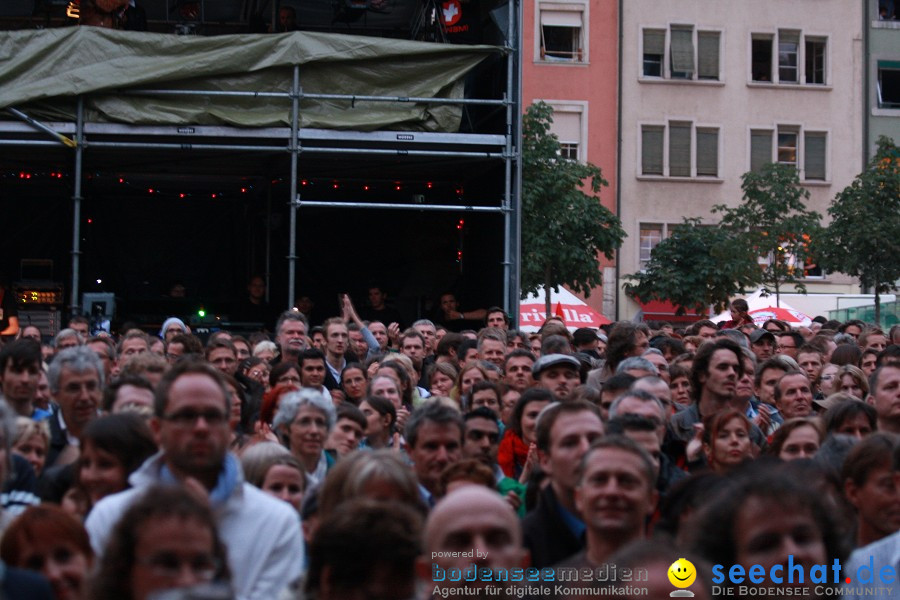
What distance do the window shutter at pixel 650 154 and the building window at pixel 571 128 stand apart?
167 cm

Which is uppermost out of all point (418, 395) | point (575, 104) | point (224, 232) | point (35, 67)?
point (575, 104)

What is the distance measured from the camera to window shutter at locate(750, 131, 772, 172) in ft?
127

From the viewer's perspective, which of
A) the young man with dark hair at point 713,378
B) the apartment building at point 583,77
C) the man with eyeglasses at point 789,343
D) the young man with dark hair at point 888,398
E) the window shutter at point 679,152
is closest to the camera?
the young man with dark hair at point 888,398

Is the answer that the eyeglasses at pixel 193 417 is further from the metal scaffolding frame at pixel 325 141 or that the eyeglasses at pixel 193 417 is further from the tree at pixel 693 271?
the tree at pixel 693 271

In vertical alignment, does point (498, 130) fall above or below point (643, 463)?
above

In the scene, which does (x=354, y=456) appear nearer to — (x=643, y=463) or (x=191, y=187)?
(x=643, y=463)

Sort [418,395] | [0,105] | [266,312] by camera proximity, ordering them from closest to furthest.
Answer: [418,395], [0,105], [266,312]

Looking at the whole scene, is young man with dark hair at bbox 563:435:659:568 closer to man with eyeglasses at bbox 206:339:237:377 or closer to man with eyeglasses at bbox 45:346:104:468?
man with eyeglasses at bbox 45:346:104:468

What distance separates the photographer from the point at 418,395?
1077cm

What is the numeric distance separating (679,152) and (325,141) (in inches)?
917

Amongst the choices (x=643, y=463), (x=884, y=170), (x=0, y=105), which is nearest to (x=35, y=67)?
(x=0, y=105)

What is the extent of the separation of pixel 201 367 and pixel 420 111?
37.0ft

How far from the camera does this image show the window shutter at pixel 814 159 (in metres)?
38.8

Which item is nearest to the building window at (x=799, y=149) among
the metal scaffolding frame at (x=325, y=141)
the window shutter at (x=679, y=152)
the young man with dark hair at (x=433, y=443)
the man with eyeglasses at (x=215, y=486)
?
the window shutter at (x=679, y=152)
